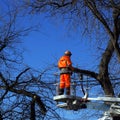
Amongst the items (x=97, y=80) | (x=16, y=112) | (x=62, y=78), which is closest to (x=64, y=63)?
(x=62, y=78)

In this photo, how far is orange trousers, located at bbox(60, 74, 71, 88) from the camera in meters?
12.2

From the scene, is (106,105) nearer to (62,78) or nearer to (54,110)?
(62,78)

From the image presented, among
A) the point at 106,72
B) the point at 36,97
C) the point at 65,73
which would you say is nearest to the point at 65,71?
the point at 65,73

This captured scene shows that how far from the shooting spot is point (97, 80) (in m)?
15.1

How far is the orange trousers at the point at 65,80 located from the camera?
12.2 metres

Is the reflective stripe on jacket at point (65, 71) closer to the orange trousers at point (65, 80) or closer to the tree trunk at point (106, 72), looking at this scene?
the orange trousers at point (65, 80)

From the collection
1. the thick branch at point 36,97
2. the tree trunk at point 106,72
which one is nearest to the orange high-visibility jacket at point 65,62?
the tree trunk at point 106,72

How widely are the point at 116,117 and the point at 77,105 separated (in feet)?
4.18

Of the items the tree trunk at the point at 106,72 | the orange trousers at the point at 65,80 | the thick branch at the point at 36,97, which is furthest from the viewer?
the thick branch at the point at 36,97

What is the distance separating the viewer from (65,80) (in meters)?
12.2

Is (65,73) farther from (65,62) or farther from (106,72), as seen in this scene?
(106,72)

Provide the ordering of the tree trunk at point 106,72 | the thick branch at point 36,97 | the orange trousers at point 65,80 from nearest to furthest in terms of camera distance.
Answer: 1. the orange trousers at point 65,80
2. the tree trunk at point 106,72
3. the thick branch at point 36,97

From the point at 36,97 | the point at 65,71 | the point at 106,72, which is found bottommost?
the point at 65,71

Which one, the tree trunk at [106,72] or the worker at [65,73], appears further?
the tree trunk at [106,72]
